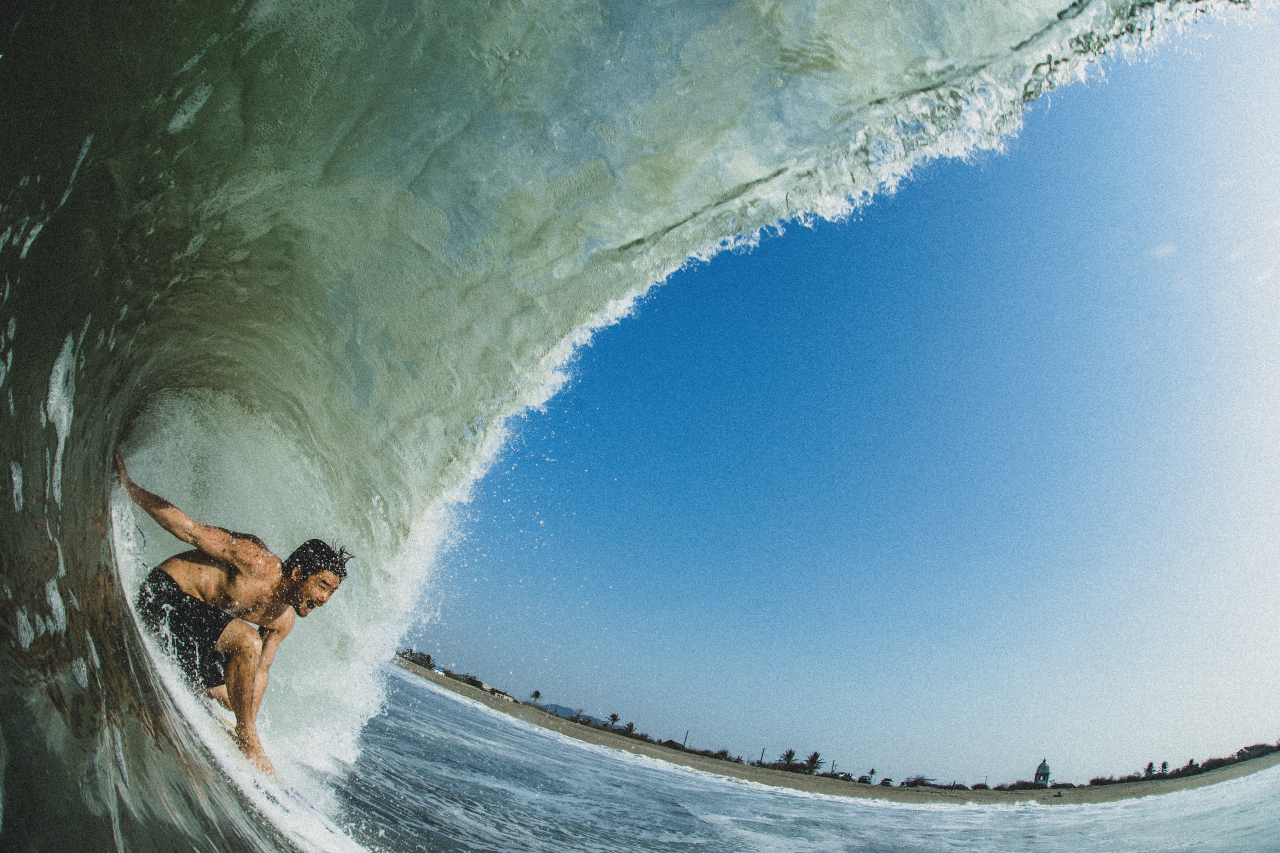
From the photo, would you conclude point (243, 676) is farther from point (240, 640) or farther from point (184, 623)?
point (184, 623)

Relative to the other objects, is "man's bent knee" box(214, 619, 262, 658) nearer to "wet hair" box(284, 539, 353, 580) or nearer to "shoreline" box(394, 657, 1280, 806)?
"wet hair" box(284, 539, 353, 580)

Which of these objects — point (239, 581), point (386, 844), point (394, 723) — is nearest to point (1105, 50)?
point (239, 581)

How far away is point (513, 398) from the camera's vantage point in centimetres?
480

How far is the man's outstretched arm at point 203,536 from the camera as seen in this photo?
4.07m

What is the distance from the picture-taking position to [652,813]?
12781 mm

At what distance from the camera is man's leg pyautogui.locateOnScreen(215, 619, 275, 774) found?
4.52m

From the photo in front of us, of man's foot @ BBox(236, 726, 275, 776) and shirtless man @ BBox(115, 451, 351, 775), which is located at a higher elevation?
shirtless man @ BBox(115, 451, 351, 775)

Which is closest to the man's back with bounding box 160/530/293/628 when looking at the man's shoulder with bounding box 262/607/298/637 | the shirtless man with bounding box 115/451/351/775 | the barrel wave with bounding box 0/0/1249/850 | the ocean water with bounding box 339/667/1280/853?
the shirtless man with bounding box 115/451/351/775

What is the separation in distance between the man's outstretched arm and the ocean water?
9.78 ft

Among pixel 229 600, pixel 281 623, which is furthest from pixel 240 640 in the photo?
pixel 229 600

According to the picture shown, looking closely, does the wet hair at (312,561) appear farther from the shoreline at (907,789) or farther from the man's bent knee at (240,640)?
the shoreline at (907,789)

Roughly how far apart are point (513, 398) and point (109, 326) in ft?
8.43

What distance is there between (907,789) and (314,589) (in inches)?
1665

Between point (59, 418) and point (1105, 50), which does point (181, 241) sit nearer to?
point (59, 418)
